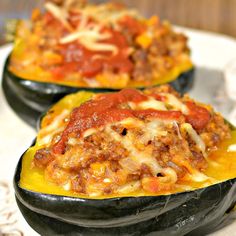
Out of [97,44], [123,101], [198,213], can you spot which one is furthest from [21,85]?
[198,213]

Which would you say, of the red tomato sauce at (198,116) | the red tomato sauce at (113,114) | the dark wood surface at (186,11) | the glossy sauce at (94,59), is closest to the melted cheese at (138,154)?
the red tomato sauce at (113,114)

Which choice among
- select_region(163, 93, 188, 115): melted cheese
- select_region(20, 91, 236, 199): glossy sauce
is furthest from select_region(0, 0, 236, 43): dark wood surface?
select_region(20, 91, 236, 199): glossy sauce

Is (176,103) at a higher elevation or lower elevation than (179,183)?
higher

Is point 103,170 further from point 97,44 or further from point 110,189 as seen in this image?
point 97,44

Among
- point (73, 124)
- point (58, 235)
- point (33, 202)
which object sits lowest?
point (58, 235)

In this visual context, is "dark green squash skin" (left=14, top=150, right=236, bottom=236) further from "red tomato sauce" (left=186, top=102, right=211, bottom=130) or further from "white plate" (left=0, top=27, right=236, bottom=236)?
"red tomato sauce" (left=186, top=102, right=211, bottom=130)

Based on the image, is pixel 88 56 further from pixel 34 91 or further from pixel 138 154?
pixel 138 154

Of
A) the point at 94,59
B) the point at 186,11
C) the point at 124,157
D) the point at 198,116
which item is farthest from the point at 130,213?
the point at 186,11
